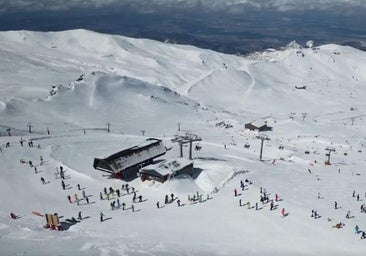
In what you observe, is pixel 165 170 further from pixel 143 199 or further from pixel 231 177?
pixel 231 177

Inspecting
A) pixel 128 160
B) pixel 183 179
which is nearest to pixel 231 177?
pixel 183 179

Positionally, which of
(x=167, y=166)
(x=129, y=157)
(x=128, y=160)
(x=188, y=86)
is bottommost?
(x=188, y=86)

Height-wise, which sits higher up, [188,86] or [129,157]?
[129,157]

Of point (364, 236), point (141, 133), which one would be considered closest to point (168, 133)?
point (141, 133)

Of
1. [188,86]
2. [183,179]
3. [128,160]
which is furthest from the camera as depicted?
[188,86]

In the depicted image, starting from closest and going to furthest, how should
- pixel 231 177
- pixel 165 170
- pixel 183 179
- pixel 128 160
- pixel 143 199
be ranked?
pixel 143 199 < pixel 165 170 < pixel 183 179 < pixel 128 160 < pixel 231 177

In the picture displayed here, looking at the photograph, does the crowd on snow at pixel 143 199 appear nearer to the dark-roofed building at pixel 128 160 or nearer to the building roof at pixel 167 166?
the dark-roofed building at pixel 128 160

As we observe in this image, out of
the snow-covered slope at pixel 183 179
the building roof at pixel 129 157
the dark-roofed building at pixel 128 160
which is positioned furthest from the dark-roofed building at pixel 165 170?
the building roof at pixel 129 157
